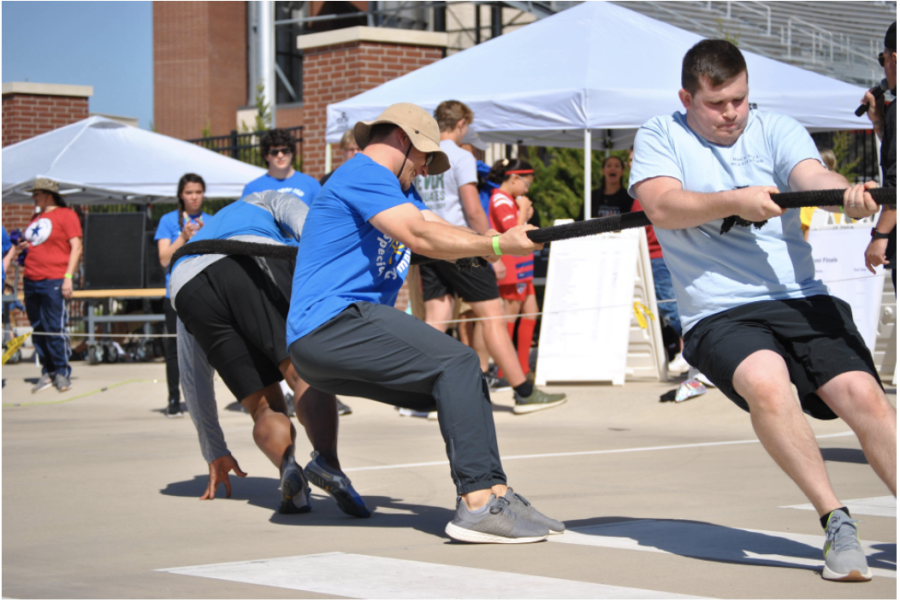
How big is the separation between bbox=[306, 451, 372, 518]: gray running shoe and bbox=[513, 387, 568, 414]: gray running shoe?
12.2ft

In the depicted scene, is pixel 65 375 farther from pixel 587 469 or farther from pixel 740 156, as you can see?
pixel 740 156

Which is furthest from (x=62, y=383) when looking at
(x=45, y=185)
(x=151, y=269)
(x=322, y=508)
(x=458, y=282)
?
(x=322, y=508)

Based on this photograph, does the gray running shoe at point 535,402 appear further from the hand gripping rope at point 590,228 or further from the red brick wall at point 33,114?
the red brick wall at point 33,114

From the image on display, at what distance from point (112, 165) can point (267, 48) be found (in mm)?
13522

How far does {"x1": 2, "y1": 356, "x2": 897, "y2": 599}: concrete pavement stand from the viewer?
10.3 feet

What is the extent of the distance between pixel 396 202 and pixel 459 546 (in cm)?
129

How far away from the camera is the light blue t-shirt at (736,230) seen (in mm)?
3445

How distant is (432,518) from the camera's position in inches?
174

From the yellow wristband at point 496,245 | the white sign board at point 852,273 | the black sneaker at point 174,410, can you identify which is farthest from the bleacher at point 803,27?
the yellow wristband at point 496,245

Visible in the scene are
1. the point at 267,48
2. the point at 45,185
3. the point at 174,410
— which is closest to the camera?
the point at 174,410

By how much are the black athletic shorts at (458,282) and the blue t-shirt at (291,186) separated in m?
1.01

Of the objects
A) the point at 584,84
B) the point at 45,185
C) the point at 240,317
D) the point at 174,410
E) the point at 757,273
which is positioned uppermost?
the point at 584,84

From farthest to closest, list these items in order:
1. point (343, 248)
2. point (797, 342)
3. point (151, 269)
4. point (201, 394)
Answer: point (151, 269)
point (201, 394)
point (343, 248)
point (797, 342)

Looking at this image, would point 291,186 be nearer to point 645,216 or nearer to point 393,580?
point 645,216
